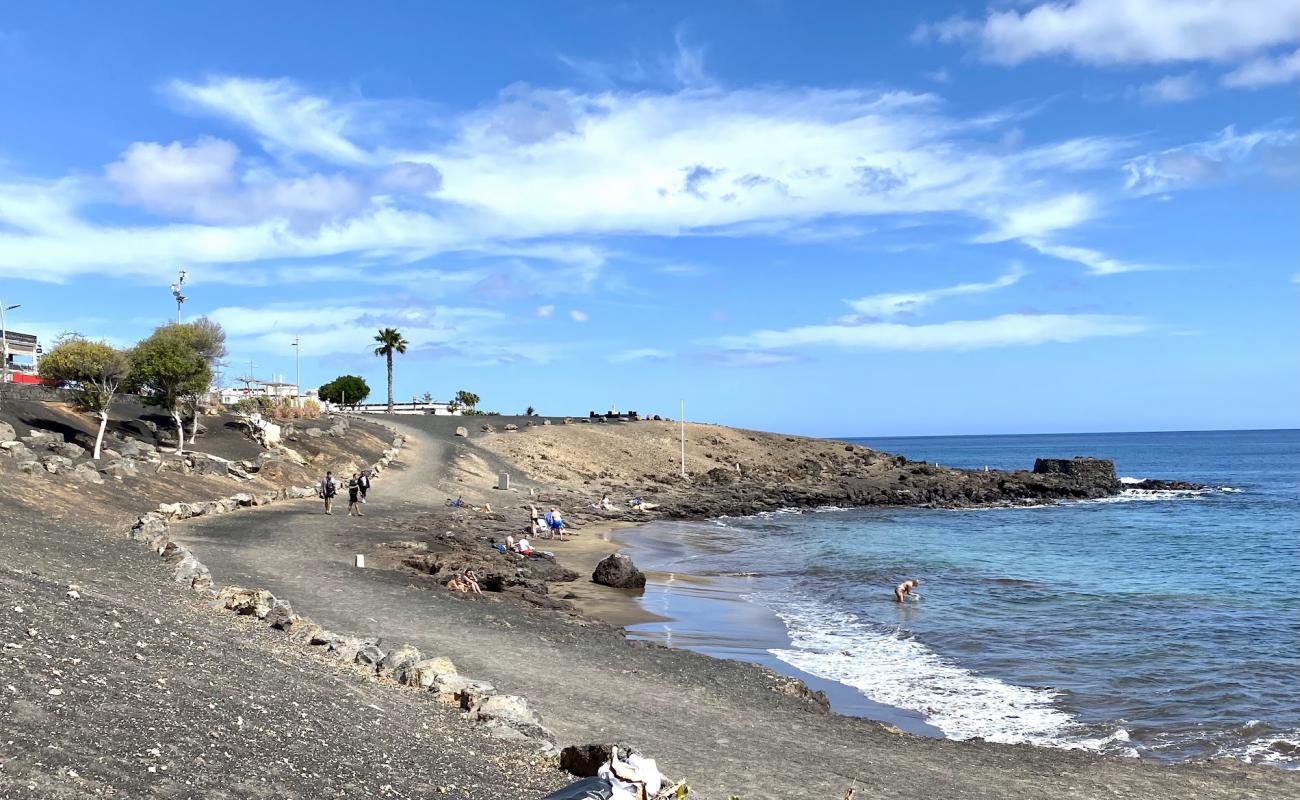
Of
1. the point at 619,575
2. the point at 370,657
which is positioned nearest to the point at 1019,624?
the point at 619,575

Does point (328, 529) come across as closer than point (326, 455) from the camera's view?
Yes

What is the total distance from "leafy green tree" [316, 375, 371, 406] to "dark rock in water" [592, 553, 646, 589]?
78259 millimetres

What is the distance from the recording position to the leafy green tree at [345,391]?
101438 millimetres

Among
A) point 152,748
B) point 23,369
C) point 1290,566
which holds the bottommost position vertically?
point 1290,566

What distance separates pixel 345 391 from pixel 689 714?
314ft

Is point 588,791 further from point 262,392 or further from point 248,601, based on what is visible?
point 262,392

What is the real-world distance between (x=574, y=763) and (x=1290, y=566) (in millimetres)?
33556

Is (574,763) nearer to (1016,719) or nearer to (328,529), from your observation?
(1016,719)

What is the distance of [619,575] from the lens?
25.9m

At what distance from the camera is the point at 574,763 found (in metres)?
9.00

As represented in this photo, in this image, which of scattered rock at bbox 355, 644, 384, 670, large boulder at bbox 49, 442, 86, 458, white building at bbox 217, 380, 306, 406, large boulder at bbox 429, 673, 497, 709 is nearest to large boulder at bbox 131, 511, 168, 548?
large boulder at bbox 49, 442, 86, 458

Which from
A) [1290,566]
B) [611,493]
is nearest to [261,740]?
[1290,566]

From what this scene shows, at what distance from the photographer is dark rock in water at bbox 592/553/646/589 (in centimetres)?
2584

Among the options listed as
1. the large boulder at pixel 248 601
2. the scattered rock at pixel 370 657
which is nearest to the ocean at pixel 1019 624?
the scattered rock at pixel 370 657
